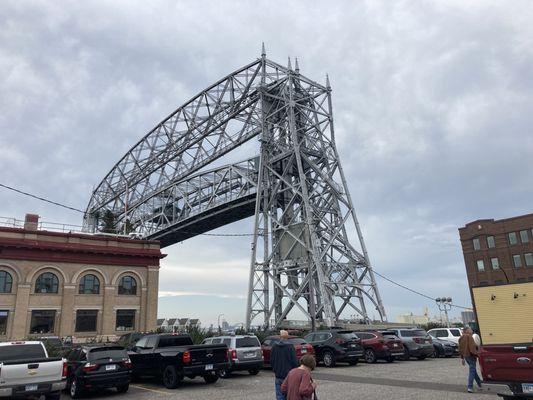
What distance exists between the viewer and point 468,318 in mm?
62844

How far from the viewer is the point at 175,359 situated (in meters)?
15.1

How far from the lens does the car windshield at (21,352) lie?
12.9 m

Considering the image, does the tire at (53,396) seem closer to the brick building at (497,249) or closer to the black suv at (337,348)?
the black suv at (337,348)

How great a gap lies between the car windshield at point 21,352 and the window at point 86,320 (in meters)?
19.2

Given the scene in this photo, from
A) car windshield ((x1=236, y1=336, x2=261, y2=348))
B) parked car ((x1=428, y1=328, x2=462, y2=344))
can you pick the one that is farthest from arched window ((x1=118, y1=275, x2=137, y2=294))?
parked car ((x1=428, y1=328, x2=462, y2=344))

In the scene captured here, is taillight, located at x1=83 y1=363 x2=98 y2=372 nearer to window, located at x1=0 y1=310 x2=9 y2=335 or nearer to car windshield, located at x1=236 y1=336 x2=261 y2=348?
car windshield, located at x1=236 y1=336 x2=261 y2=348

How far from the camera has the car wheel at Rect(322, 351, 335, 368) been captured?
19938 millimetres

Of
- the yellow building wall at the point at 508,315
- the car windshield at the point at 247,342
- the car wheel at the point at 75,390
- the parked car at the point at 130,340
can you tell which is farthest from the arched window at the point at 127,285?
the yellow building wall at the point at 508,315

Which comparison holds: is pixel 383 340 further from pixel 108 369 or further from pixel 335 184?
pixel 335 184

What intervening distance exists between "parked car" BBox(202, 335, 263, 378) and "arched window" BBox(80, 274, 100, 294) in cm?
1771

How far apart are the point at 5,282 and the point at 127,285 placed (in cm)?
791

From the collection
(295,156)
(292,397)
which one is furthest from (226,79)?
(292,397)

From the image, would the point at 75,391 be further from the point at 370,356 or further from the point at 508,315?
the point at 370,356

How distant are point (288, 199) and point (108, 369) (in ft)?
92.9
